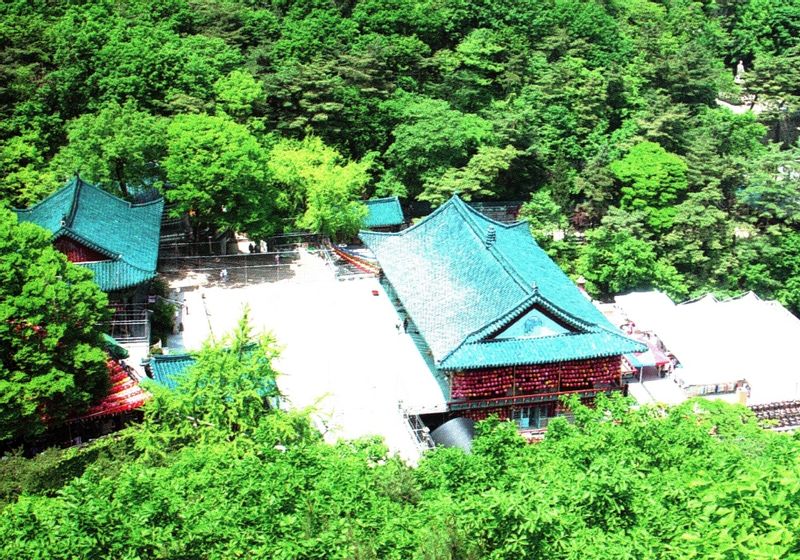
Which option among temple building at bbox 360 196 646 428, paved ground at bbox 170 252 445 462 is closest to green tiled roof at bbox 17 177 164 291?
paved ground at bbox 170 252 445 462

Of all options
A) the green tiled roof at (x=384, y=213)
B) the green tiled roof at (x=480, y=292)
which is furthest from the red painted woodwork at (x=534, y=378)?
the green tiled roof at (x=384, y=213)

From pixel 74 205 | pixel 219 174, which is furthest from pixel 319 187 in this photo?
pixel 74 205

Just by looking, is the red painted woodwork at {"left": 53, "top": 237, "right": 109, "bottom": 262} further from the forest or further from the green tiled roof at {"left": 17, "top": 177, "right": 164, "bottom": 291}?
the forest

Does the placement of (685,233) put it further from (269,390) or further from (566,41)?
(269,390)

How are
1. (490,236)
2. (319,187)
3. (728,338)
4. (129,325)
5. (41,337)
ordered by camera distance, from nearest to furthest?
(41,337) → (129,325) → (490,236) → (728,338) → (319,187)

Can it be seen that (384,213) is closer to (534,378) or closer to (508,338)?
(508,338)

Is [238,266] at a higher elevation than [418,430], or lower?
higher
